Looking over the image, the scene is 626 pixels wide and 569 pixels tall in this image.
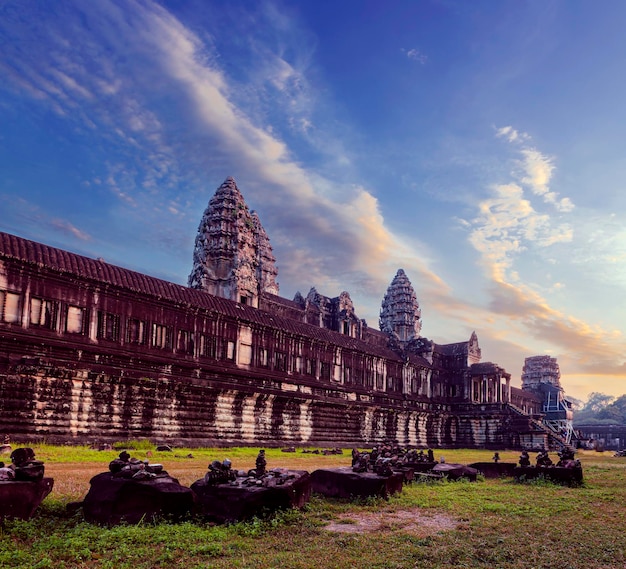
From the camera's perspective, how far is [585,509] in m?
14.0

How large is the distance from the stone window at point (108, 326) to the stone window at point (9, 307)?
4.18 m

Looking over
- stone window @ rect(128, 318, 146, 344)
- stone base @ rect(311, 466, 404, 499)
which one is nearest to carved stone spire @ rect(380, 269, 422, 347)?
stone window @ rect(128, 318, 146, 344)

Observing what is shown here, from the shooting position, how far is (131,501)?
33.6ft

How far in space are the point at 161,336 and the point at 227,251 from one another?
24496mm

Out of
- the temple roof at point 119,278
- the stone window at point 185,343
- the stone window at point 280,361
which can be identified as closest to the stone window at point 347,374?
the temple roof at point 119,278

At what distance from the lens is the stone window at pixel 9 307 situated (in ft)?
84.5

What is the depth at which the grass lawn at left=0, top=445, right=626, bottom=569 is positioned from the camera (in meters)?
8.28

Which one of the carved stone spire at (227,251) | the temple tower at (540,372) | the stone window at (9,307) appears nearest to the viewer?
the stone window at (9,307)

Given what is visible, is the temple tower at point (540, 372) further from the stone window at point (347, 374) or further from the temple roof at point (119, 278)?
the temple roof at point (119, 278)

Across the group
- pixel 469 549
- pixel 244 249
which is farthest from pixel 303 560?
pixel 244 249

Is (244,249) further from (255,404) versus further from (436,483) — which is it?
(436,483)

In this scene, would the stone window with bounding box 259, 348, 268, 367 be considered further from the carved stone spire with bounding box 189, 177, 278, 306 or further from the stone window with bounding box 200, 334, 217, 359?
the carved stone spire with bounding box 189, 177, 278, 306

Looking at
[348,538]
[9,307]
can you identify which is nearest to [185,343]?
[9,307]

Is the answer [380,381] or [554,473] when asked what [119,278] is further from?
[380,381]
